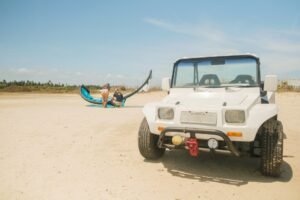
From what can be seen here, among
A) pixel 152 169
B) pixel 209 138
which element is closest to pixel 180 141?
pixel 209 138

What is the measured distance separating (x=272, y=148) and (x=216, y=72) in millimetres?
1909

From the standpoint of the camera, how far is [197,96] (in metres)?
4.48

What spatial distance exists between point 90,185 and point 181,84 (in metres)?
2.75

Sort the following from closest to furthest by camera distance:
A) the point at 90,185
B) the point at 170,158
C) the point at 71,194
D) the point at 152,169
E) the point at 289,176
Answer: the point at 71,194 < the point at 90,185 < the point at 289,176 < the point at 152,169 < the point at 170,158

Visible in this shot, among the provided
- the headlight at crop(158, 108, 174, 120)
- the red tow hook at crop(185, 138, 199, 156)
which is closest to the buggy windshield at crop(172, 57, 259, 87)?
the headlight at crop(158, 108, 174, 120)

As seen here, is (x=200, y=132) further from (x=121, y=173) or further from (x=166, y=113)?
(x=121, y=173)

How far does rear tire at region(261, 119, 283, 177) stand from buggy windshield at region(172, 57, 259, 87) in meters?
1.17

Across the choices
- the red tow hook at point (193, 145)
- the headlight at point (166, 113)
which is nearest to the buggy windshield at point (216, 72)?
the headlight at point (166, 113)

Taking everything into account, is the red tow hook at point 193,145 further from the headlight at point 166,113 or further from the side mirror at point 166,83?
the side mirror at point 166,83

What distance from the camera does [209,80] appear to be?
5.12 m

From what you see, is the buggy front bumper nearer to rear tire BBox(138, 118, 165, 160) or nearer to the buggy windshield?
rear tire BBox(138, 118, 165, 160)

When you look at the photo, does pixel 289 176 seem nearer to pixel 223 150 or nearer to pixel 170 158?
pixel 223 150

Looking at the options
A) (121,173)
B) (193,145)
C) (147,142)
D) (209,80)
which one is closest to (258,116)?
(193,145)

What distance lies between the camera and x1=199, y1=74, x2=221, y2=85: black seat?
16.5ft
